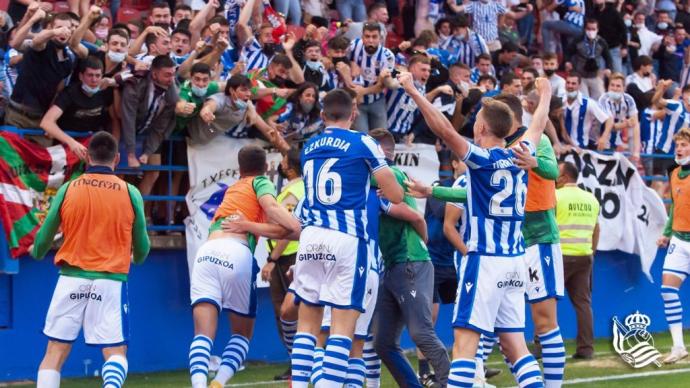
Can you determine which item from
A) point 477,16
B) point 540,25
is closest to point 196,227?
point 477,16

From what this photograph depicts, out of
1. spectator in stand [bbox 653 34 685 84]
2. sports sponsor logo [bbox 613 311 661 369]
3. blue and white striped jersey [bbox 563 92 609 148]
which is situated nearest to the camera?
sports sponsor logo [bbox 613 311 661 369]

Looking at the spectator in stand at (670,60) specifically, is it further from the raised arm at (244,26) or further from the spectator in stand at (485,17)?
the raised arm at (244,26)

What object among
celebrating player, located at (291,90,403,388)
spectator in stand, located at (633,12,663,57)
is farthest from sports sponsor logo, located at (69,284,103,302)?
spectator in stand, located at (633,12,663,57)

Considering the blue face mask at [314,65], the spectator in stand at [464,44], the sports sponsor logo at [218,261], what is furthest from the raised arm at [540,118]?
the spectator in stand at [464,44]

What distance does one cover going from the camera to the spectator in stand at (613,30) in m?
21.2

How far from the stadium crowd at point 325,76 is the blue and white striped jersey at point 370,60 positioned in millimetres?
20

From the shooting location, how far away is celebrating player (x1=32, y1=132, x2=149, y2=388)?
875 cm

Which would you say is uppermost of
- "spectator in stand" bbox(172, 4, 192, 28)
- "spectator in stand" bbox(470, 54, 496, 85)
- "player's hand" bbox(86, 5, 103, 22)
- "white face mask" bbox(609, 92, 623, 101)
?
"spectator in stand" bbox(172, 4, 192, 28)

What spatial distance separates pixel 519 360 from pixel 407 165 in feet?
20.2

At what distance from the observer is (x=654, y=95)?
716 inches

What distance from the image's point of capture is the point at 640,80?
1988 centimetres

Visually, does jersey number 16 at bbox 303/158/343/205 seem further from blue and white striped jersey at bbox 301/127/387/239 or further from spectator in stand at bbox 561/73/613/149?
spectator in stand at bbox 561/73/613/149

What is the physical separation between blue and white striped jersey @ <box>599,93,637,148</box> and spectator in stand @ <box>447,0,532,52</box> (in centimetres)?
238

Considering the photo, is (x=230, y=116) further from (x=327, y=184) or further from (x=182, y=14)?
(x=327, y=184)
